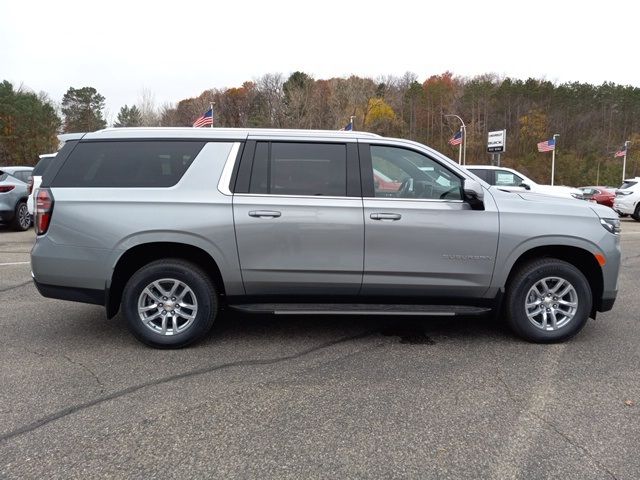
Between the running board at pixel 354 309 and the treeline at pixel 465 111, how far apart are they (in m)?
63.5

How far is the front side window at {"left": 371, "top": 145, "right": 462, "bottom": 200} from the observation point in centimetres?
441

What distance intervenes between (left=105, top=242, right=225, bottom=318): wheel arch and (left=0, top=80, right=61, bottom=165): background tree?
61.3 metres

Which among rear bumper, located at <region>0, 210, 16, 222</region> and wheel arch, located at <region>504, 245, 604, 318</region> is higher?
wheel arch, located at <region>504, 245, 604, 318</region>

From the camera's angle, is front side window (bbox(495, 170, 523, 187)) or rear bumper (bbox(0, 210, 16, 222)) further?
front side window (bbox(495, 170, 523, 187))

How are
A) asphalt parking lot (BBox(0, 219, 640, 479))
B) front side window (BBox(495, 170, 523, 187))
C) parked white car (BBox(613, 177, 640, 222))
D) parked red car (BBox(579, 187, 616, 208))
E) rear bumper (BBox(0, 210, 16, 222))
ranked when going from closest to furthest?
asphalt parking lot (BBox(0, 219, 640, 479))
rear bumper (BBox(0, 210, 16, 222))
front side window (BBox(495, 170, 523, 187))
parked white car (BBox(613, 177, 640, 222))
parked red car (BBox(579, 187, 616, 208))

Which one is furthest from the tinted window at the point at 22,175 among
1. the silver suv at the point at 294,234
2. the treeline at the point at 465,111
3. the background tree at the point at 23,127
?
the treeline at the point at 465,111

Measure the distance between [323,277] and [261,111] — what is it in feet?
236

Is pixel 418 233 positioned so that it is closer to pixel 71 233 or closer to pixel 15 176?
pixel 71 233

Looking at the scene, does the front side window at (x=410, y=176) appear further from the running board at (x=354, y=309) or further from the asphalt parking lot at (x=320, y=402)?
the asphalt parking lot at (x=320, y=402)

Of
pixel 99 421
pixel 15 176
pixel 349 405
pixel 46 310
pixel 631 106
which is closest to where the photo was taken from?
pixel 99 421

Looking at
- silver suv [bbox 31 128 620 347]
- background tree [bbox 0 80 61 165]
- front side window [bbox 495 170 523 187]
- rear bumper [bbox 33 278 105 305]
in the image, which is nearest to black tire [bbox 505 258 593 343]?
silver suv [bbox 31 128 620 347]

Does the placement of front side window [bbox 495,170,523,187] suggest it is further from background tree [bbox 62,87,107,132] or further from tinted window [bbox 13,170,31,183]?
background tree [bbox 62,87,107,132]

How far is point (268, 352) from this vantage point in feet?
14.3

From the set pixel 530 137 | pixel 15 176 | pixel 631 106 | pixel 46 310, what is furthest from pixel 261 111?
pixel 46 310
